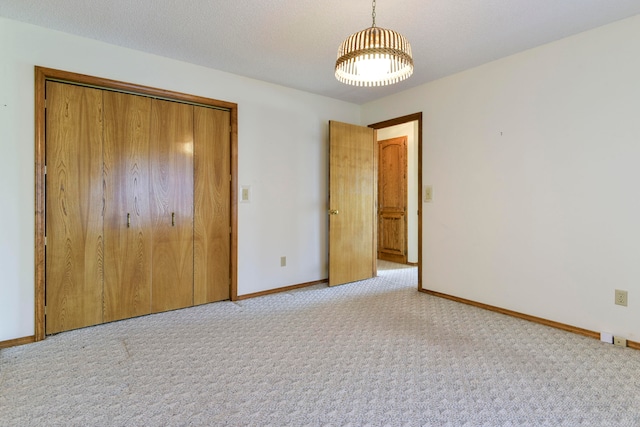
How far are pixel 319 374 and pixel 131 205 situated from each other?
7.20ft

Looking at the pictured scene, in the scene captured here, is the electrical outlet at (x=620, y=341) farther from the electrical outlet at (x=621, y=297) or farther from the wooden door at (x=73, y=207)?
the wooden door at (x=73, y=207)

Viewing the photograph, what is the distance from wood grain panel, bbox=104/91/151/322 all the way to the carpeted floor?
0.79 ft

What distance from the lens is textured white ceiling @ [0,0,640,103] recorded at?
2248 mm

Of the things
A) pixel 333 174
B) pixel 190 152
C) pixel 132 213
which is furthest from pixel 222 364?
pixel 333 174

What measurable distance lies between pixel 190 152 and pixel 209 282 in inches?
52.7

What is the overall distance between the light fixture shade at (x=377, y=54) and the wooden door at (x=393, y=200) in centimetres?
390

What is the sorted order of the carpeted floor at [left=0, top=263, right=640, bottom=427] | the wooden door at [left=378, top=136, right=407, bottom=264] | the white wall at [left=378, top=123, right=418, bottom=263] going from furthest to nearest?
the wooden door at [left=378, top=136, right=407, bottom=264], the white wall at [left=378, top=123, right=418, bottom=263], the carpeted floor at [left=0, top=263, right=640, bottom=427]

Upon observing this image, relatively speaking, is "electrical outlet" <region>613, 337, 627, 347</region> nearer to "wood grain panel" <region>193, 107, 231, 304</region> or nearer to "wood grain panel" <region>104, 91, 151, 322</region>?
"wood grain panel" <region>193, 107, 231, 304</region>

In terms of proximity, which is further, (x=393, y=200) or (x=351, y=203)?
(x=393, y=200)

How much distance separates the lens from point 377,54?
5.63ft

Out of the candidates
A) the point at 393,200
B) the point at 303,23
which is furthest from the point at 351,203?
the point at 303,23

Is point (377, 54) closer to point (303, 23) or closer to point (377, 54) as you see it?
point (377, 54)

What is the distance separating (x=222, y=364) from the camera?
2176 millimetres

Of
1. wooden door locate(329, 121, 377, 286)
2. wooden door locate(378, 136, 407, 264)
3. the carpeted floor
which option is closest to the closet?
the carpeted floor
